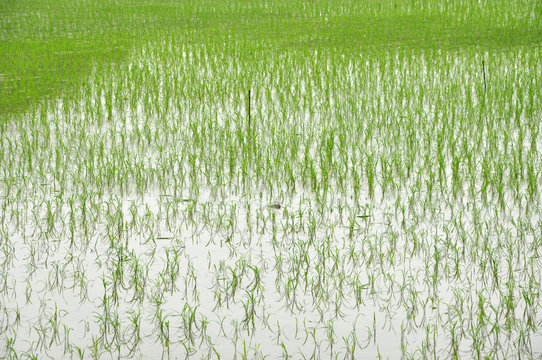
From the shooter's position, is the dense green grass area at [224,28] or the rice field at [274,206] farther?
the dense green grass area at [224,28]

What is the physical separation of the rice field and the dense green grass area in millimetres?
174

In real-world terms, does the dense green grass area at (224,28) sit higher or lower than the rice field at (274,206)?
higher

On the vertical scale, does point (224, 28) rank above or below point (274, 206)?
above

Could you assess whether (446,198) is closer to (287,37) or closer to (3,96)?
(3,96)

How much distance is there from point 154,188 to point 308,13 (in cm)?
772

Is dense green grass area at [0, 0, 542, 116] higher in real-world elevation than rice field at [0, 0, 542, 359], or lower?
higher

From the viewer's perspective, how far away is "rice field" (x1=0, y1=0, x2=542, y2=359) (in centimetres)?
237

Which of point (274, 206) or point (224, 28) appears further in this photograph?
point (224, 28)

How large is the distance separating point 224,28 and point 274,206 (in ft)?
22.2

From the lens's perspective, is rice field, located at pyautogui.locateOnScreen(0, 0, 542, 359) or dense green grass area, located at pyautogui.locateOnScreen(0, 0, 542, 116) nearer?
rice field, located at pyautogui.locateOnScreen(0, 0, 542, 359)

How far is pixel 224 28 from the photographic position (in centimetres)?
984

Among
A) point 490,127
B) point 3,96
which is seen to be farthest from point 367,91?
point 3,96

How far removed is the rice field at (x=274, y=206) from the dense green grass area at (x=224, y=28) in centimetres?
17

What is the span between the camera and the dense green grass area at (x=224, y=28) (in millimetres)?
7375
